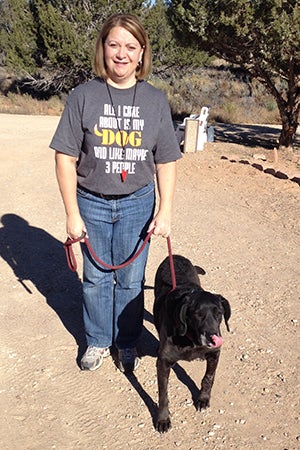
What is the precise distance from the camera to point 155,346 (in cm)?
348

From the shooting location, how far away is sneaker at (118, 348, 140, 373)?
125 inches

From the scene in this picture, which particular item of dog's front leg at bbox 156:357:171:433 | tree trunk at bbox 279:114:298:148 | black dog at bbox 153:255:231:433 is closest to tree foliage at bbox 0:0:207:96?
tree trunk at bbox 279:114:298:148

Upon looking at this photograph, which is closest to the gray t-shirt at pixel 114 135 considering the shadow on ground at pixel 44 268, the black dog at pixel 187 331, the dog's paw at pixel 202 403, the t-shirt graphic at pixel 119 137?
the t-shirt graphic at pixel 119 137

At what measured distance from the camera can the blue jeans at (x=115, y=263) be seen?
2.79 meters

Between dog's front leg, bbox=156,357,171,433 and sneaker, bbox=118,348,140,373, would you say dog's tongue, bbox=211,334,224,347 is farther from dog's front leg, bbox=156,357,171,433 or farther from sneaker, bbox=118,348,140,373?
sneaker, bbox=118,348,140,373

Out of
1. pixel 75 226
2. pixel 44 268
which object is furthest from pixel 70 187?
pixel 44 268

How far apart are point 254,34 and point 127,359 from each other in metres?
8.81

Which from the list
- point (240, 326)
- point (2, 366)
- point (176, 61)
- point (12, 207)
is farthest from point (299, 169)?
point (176, 61)

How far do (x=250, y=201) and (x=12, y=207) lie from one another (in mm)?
3277

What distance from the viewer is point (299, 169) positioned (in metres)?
9.06

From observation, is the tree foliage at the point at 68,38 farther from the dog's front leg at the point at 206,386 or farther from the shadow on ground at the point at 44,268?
the dog's front leg at the point at 206,386

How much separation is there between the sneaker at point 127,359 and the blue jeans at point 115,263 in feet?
0.11

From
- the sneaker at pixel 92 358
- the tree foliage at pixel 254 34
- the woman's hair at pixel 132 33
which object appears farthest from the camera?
the tree foliage at pixel 254 34

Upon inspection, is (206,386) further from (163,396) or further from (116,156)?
(116,156)
